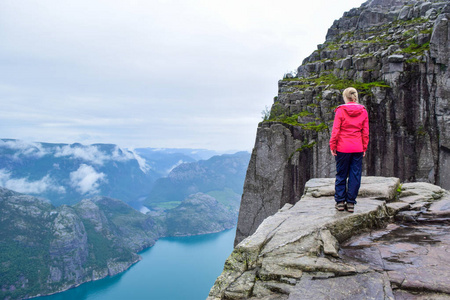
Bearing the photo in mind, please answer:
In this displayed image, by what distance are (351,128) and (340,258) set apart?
141 inches

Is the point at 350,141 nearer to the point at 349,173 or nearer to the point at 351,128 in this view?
the point at 351,128

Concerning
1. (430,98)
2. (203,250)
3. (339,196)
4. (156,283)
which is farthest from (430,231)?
(203,250)

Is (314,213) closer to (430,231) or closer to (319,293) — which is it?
(430,231)

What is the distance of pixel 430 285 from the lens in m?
5.16

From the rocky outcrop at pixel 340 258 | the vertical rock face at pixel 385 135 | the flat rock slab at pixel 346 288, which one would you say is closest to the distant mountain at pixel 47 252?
the vertical rock face at pixel 385 135

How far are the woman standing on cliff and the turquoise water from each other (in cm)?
12079

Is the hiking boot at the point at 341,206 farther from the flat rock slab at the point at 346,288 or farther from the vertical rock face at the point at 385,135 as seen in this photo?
the vertical rock face at the point at 385,135

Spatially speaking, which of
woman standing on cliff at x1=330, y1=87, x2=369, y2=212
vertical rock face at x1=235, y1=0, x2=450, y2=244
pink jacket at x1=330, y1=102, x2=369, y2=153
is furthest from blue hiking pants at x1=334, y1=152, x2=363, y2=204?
vertical rock face at x1=235, y1=0, x2=450, y2=244

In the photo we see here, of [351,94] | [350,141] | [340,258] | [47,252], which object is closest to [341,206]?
[350,141]

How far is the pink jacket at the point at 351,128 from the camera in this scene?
7969 millimetres

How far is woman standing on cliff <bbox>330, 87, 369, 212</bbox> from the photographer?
7.98 metres

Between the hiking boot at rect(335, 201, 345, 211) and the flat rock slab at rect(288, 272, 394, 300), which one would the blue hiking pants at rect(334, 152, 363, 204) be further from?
the flat rock slab at rect(288, 272, 394, 300)

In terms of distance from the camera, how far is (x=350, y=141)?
26.2 ft

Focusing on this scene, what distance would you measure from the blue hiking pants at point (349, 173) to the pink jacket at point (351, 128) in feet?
0.78
